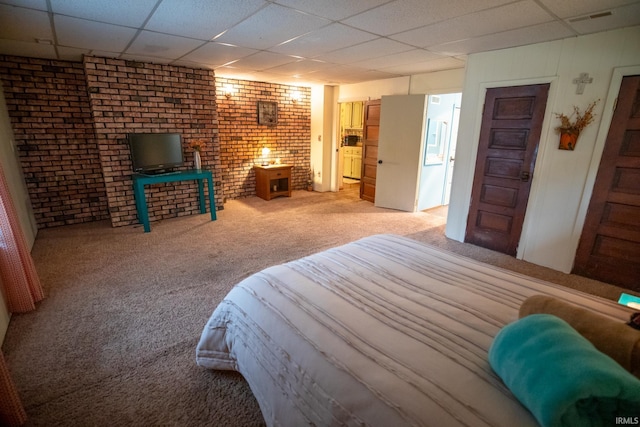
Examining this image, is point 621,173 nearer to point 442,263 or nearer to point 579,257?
→ point 579,257

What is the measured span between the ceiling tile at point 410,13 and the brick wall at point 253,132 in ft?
12.2

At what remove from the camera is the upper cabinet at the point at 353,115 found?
800 cm

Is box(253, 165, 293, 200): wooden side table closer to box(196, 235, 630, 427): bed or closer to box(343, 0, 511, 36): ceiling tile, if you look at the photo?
box(343, 0, 511, 36): ceiling tile

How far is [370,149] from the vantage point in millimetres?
5914

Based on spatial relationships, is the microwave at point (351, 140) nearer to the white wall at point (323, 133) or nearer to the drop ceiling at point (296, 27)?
the white wall at point (323, 133)

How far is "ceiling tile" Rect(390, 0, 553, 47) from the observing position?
89.3 inches

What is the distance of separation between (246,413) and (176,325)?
1.02 metres

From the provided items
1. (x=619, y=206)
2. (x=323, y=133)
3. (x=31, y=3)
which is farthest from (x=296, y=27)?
(x=323, y=133)

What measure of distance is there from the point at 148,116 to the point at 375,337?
4.68 m

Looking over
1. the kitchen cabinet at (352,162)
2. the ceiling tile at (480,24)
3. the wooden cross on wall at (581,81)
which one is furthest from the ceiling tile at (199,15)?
the kitchen cabinet at (352,162)

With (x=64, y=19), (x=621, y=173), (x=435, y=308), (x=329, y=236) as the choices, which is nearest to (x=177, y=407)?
(x=435, y=308)

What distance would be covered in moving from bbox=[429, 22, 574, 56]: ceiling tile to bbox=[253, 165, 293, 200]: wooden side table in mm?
3513

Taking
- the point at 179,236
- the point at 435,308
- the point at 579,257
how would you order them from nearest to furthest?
the point at 435,308 → the point at 579,257 → the point at 179,236

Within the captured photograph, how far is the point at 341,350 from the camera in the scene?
1.14 m
